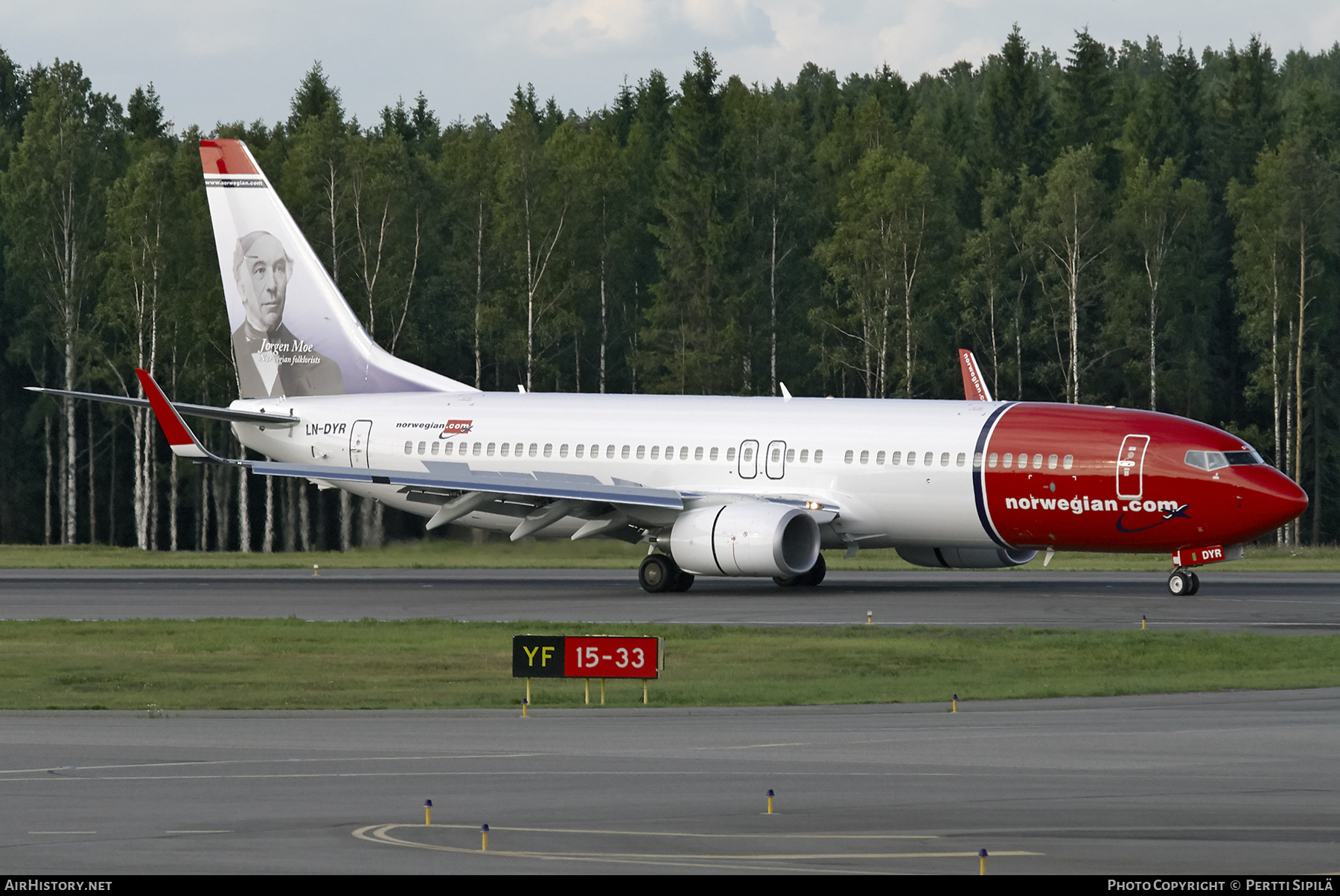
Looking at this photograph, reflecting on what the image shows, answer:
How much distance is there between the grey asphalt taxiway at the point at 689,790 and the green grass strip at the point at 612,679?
5.08 feet

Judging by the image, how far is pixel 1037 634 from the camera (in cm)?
3000

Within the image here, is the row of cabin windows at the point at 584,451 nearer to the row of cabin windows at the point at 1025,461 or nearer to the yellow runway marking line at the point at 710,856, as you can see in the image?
the row of cabin windows at the point at 1025,461

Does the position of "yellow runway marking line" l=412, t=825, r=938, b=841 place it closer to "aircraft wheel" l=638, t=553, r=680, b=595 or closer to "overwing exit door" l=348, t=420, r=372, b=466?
"aircraft wheel" l=638, t=553, r=680, b=595

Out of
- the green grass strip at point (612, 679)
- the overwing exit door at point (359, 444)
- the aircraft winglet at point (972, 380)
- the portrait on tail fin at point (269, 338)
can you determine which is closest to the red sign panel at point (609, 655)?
the green grass strip at point (612, 679)

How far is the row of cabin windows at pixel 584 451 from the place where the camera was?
40.7m

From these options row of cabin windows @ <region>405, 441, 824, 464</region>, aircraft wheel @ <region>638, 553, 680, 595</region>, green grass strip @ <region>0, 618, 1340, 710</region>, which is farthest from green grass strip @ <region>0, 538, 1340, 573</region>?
green grass strip @ <region>0, 618, 1340, 710</region>

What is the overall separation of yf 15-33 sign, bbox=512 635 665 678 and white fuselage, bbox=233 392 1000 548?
57.5 feet

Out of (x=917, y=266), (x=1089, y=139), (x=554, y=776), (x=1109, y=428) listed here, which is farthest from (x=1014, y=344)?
(x=554, y=776)

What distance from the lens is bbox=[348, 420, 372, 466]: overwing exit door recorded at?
45.6 m

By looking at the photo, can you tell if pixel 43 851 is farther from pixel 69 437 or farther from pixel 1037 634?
pixel 69 437

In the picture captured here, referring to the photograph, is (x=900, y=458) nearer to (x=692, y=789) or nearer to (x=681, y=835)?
(x=692, y=789)

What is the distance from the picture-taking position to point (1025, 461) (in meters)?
37.7

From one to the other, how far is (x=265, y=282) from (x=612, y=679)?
28758mm

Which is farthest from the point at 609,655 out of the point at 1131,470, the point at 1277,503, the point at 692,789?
the point at 1277,503
